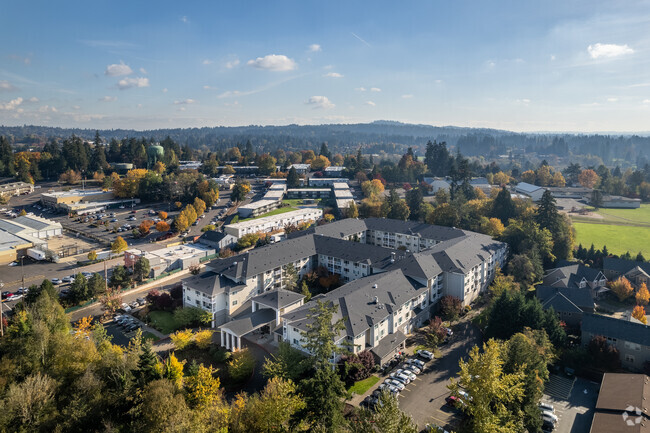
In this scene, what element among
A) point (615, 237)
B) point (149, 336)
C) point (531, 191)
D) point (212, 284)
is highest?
point (531, 191)

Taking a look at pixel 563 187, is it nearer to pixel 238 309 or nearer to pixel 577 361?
pixel 577 361

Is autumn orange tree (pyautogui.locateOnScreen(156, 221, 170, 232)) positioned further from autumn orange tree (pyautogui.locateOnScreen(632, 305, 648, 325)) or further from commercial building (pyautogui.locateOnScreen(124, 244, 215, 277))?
autumn orange tree (pyautogui.locateOnScreen(632, 305, 648, 325))

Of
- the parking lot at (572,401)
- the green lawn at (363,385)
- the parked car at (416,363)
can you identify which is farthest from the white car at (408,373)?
the parking lot at (572,401)

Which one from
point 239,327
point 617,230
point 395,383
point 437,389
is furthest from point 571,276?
point 239,327

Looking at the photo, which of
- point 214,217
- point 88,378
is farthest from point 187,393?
point 214,217

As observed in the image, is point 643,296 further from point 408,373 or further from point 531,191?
point 531,191

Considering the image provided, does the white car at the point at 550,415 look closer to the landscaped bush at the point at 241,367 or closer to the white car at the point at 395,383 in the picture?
Result: the white car at the point at 395,383

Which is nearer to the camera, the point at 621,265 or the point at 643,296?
the point at 643,296
